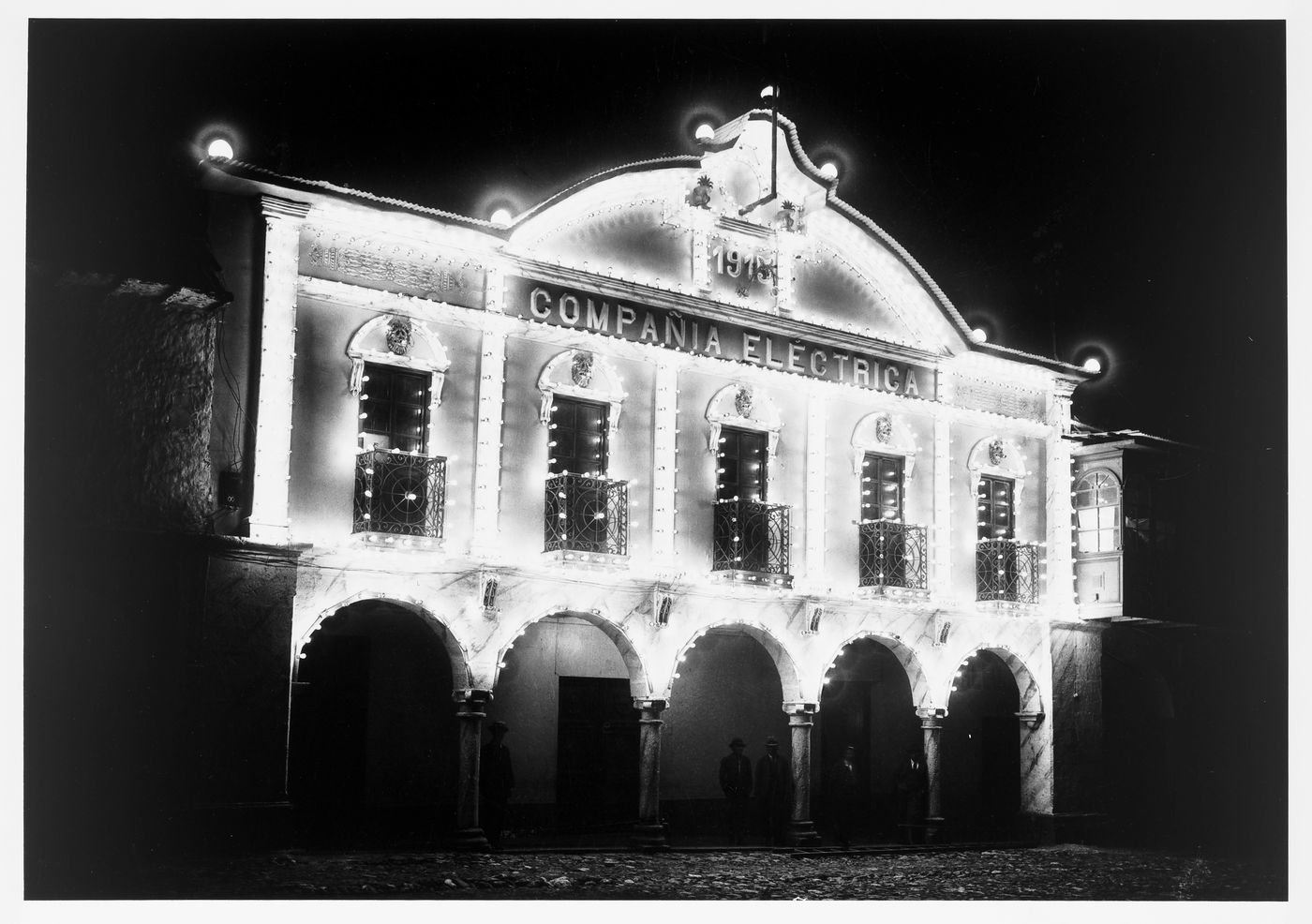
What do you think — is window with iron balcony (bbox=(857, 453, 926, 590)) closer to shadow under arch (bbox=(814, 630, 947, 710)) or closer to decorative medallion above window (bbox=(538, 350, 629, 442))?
shadow under arch (bbox=(814, 630, 947, 710))

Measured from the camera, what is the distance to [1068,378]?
23969mm

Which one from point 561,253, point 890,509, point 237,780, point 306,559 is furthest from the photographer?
point 890,509

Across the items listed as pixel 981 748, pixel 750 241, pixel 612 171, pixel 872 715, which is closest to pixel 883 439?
pixel 750 241

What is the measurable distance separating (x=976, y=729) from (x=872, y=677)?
68.9 inches

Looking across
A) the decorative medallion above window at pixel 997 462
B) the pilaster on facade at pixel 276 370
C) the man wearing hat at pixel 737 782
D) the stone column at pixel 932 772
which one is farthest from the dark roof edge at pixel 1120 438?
the pilaster on facade at pixel 276 370

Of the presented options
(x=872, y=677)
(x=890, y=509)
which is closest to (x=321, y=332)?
(x=890, y=509)

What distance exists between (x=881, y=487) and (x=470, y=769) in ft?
24.5

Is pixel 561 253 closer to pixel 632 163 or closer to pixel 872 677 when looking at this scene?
pixel 632 163

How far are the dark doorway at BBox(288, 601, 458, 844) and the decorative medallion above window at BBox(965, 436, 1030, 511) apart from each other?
322 inches

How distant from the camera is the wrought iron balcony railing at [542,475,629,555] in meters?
18.6

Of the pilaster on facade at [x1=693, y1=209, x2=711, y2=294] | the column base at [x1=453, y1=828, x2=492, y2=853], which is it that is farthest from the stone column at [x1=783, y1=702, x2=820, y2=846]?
the pilaster on facade at [x1=693, y1=209, x2=711, y2=294]

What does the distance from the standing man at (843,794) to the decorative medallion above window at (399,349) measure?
6757mm

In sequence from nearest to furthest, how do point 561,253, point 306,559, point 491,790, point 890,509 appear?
point 306,559, point 491,790, point 561,253, point 890,509

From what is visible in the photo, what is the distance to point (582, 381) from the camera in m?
19.3
